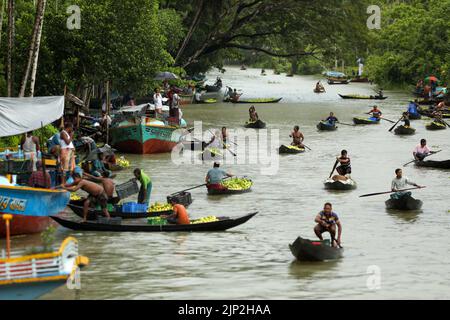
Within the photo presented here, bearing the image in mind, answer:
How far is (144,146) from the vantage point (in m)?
41.4

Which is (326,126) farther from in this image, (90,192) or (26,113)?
(90,192)

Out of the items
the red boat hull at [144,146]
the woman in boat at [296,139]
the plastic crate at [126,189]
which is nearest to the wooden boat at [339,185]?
the plastic crate at [126,189]

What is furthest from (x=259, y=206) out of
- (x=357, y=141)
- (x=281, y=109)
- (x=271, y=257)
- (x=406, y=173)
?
(x=281, y=109)

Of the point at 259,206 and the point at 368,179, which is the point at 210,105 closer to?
the point at 368,179

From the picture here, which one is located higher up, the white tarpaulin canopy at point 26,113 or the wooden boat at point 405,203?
the white tarpaulin canopy at point 26,113

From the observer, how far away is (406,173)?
3672 cm

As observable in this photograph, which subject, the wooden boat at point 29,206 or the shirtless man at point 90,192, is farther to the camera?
the shirtless man at point 90,192

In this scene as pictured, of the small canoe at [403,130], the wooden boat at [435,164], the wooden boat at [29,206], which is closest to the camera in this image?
the wooden boat at [29,206]

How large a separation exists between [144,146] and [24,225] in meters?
17.7

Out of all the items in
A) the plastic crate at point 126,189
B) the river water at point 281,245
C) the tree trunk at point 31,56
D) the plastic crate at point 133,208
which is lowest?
the river water at point 281,245

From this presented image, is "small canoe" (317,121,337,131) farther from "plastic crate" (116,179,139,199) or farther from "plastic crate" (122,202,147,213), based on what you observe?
"plastic crate" (122,202,147,213)

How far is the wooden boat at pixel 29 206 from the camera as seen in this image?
75.1 ft

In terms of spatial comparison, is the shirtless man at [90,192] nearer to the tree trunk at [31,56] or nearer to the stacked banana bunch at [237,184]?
the stacked banana bunch at [237,184]

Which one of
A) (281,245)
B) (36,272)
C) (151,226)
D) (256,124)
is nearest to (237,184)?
(281,245)
